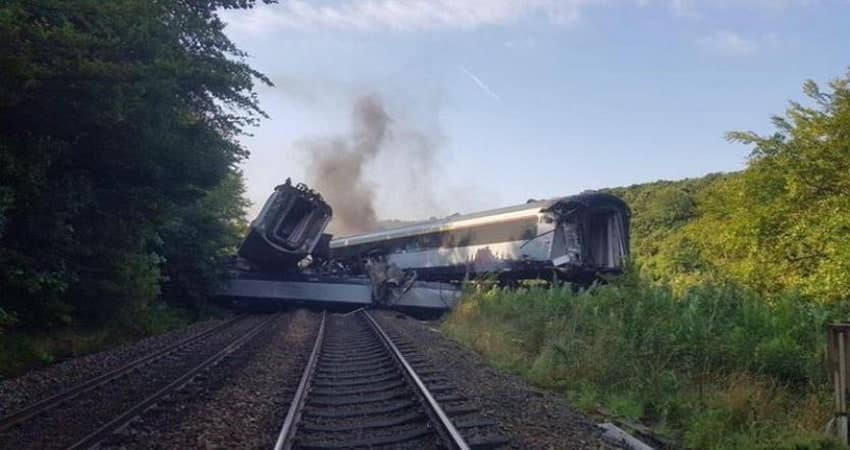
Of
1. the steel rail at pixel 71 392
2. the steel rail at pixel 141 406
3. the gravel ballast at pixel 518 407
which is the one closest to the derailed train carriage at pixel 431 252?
the gravel ballast at pixel 518 407

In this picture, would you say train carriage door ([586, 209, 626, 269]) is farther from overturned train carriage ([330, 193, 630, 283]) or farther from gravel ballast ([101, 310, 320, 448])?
gravel ballast ([101, 310, 320, 448])

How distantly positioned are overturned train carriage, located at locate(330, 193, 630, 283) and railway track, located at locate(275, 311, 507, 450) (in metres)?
11.1

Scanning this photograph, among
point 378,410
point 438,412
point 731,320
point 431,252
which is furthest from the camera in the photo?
point 431,252

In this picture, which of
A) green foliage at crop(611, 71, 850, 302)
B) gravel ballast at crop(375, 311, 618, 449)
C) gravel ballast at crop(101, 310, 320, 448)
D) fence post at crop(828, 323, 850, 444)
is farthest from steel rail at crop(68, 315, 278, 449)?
green foliage at crop(611, 71, 850, 302)

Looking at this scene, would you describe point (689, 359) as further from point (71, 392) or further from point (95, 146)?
point (95, 146)

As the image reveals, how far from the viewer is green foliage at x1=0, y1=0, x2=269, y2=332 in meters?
10.5

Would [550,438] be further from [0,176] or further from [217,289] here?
[217,289]

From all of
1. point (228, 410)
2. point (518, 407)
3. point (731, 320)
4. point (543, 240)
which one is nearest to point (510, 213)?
point (543, 240)

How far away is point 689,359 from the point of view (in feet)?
32.0

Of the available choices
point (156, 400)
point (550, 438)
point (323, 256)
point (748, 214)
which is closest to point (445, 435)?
point (550, 438)

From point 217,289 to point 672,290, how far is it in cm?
1762

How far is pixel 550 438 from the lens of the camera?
22.3 feet

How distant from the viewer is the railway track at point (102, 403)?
279 inches

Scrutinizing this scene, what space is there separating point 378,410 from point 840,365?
435 centimetres
